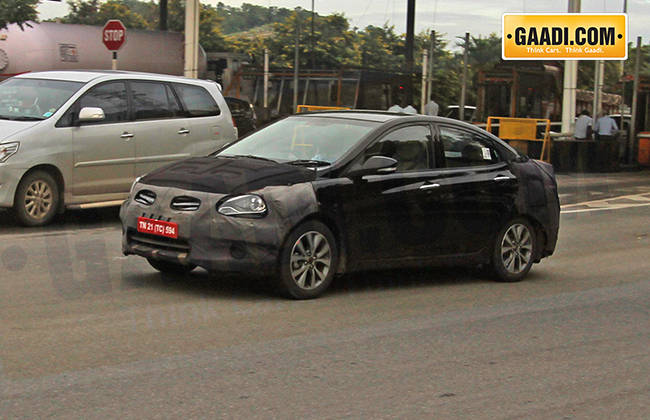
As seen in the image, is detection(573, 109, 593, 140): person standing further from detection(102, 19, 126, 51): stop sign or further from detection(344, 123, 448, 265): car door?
detection(344, 123, 448, 265): car door

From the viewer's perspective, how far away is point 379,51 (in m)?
66.3

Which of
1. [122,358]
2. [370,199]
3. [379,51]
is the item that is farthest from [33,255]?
[379,51]

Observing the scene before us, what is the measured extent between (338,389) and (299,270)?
2397 millimetres

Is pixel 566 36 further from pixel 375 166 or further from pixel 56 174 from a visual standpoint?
pixel 375 166

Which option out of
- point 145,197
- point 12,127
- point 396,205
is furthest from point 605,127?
point 145,197

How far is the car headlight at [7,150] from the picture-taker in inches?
444

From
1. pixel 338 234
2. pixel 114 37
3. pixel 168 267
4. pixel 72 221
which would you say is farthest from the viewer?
pixel 114 37

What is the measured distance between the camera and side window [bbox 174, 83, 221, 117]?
13273 millimetres

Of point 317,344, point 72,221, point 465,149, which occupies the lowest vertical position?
point 317,344

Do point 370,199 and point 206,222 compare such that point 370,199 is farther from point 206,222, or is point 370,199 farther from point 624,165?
point 624,165

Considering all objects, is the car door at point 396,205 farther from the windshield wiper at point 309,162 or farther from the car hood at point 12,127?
the car hood at point 12,127

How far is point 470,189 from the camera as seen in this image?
9.01 metres

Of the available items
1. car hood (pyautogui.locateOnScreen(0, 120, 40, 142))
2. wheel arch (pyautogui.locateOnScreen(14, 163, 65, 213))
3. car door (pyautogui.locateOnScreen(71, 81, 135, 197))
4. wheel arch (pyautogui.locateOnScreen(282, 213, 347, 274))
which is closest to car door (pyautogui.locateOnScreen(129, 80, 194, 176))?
car door (pyautogui.locateOnScreen(71, 81, 135, 197))

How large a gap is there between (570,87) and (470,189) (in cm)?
1925
